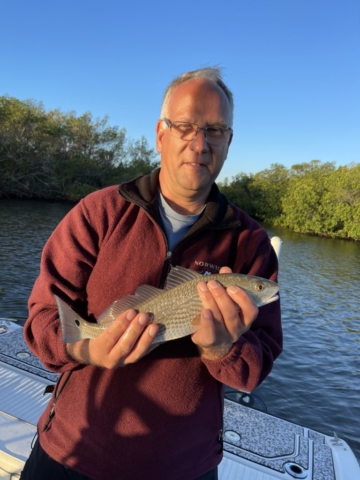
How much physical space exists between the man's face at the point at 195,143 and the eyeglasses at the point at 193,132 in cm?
2

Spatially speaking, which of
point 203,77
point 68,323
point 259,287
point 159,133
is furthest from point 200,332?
point 203,77

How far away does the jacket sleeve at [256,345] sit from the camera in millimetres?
2162

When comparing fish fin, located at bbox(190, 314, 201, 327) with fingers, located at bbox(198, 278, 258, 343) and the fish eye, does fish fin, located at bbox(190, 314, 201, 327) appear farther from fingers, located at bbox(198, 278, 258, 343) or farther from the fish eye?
the fish eye

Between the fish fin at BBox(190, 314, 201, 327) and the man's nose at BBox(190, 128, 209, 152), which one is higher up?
the man's nose at BBox(190, 128, 209, 152)

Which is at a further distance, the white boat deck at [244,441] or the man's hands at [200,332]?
the white boat deck at [244,441]

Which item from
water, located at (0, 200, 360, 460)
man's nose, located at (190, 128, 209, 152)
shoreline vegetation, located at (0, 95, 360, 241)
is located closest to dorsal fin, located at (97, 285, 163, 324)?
man's nose, located at (190, 128, 209, 152)

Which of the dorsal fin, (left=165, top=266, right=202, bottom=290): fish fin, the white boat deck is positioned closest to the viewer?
the dorsal fin

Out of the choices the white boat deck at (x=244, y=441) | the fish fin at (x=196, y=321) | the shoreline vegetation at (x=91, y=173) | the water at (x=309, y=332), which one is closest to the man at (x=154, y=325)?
the fish fin at (x=196, y=321)

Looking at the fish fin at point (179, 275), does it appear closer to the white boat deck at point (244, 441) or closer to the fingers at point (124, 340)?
the fingers at point (124, 340)

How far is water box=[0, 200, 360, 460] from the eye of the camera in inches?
362

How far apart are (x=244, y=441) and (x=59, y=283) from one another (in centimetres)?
336

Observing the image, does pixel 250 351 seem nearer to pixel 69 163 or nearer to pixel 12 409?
pixel 12 409

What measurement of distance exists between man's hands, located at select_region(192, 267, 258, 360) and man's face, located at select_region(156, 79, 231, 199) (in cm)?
67

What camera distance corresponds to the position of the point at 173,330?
2.23 meters
